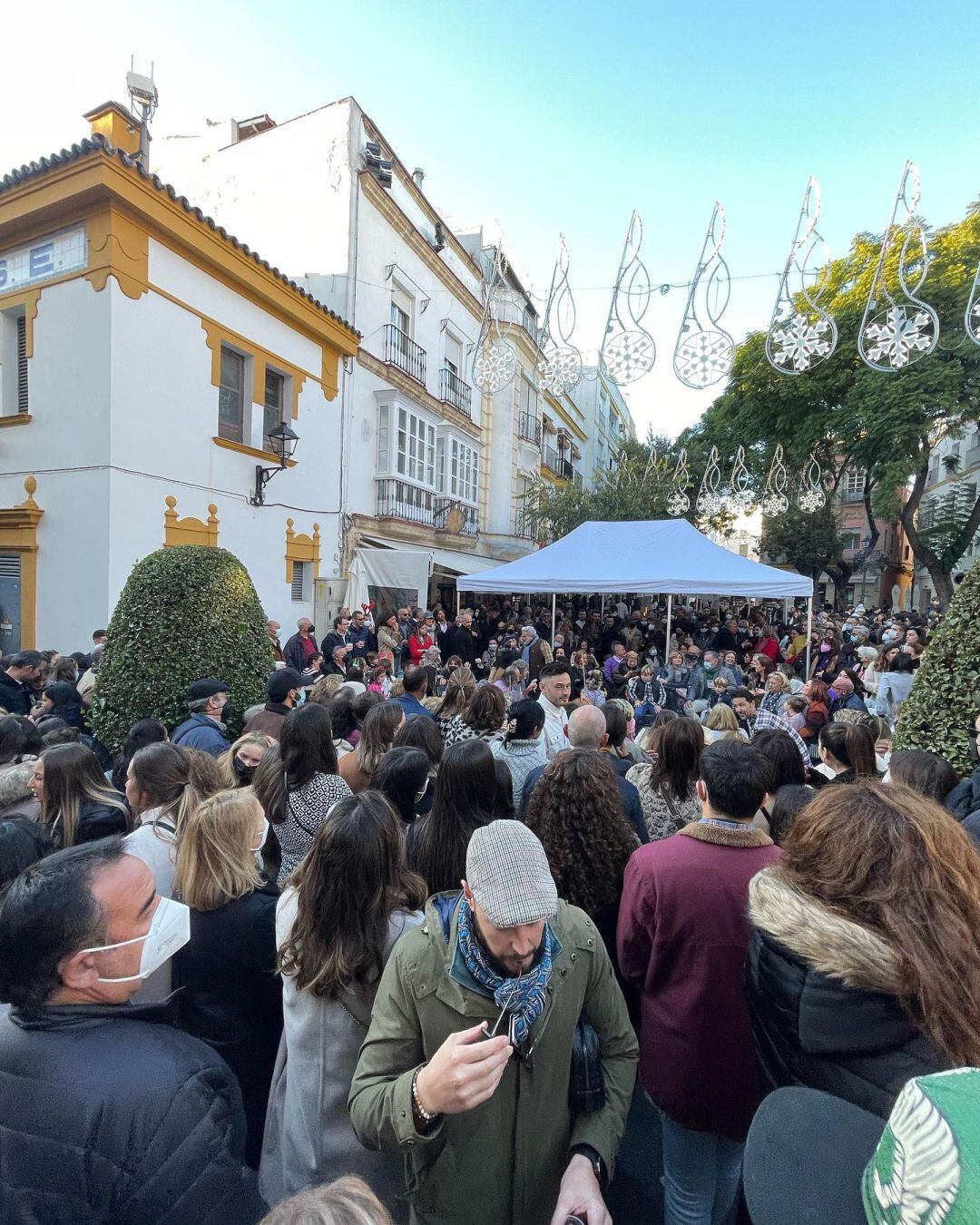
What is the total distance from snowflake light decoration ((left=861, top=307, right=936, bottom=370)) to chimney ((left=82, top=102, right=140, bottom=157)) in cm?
1019

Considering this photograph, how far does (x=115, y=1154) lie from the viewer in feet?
3.59

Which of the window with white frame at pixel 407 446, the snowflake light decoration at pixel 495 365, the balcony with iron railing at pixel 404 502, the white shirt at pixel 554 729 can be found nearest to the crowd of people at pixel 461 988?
the white shirt at pixel 554 729

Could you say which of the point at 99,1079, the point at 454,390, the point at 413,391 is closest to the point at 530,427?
the point at 454,390

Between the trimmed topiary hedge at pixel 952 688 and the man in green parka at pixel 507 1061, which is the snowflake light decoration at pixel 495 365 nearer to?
the trimmed topiary hedge at pixel 952 688

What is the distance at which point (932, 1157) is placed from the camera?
0.67 metres

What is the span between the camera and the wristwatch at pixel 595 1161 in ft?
4.86

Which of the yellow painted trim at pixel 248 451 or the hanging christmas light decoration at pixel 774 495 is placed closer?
the yellow painted trim at pixel 248 451

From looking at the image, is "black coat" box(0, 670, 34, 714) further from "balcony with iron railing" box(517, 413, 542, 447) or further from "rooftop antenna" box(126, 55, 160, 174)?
"balcony with iron railing" box(517, 413, 542, 447)

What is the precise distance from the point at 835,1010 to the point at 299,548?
12186 mm

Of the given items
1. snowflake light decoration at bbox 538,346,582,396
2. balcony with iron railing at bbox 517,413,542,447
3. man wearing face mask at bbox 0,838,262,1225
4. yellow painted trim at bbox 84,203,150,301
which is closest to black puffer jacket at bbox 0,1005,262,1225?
man wearing face mask at bbox 0,838,262,1225

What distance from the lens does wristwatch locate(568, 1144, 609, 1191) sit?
4.86 feet

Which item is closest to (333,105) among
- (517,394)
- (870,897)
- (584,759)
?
(517,394)

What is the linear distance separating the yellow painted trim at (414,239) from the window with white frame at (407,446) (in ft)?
13.9

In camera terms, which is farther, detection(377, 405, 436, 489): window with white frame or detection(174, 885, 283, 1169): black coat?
detection(377, 405, 436, 489): window with white frame
